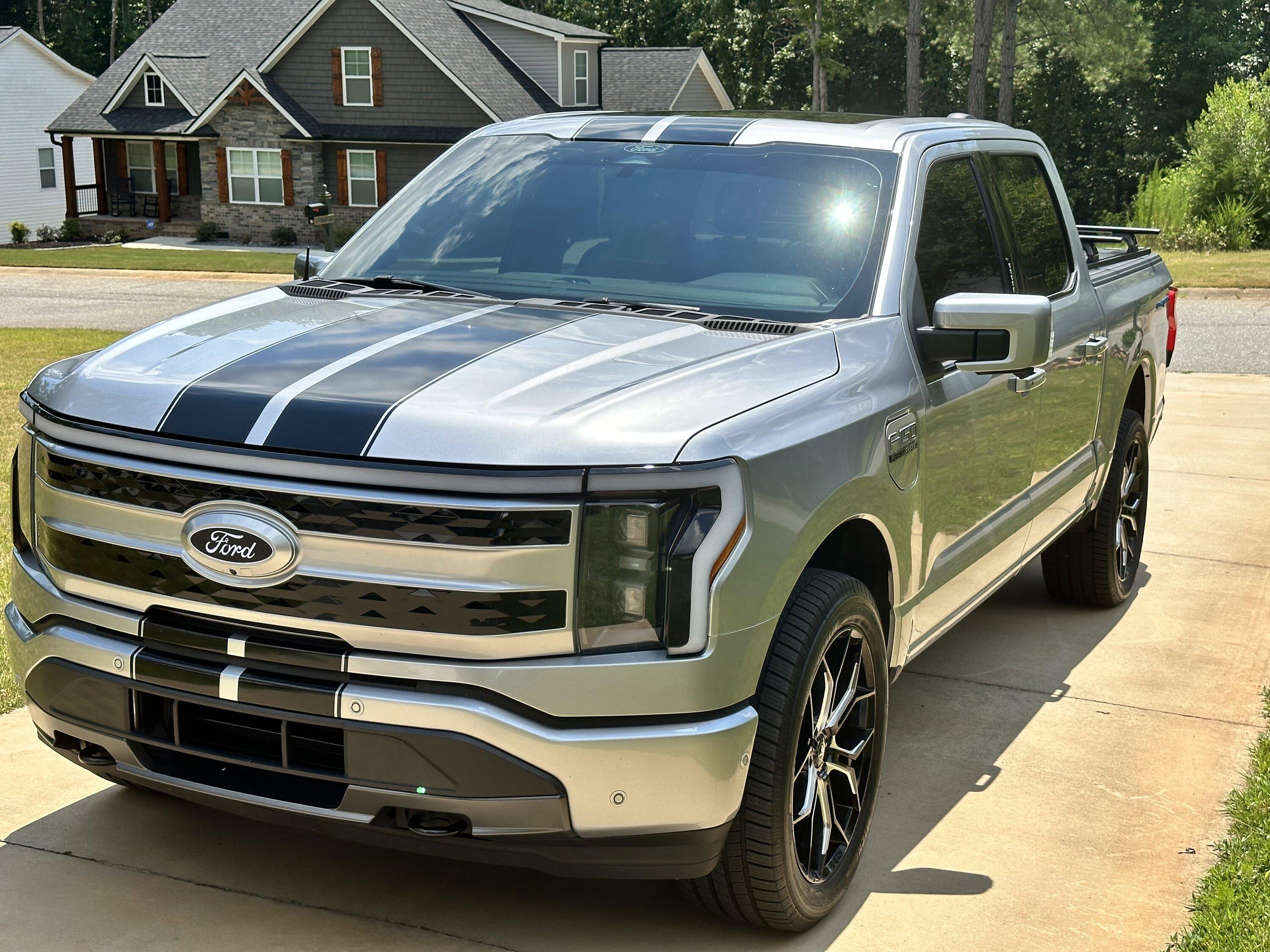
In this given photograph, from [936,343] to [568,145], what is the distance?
58.7 inches

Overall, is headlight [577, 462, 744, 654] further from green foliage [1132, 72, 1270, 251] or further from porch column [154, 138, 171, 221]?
porch column [154, 138, 171, 221]

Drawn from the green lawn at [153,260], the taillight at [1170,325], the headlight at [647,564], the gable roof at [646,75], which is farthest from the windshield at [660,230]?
the gable roof at [646,75]

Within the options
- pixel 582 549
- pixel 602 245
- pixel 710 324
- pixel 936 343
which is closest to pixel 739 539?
pixel 582 549

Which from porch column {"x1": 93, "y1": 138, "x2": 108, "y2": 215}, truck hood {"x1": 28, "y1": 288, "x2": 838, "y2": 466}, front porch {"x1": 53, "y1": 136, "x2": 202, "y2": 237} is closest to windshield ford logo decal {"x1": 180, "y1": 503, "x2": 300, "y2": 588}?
truck hood {"x1": 28, "y1": 288, "x2": 838, "y2": 466}

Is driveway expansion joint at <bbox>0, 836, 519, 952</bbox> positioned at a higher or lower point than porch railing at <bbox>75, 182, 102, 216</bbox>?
higher

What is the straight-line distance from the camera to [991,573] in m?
4.86

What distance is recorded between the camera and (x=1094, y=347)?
5.61 metres

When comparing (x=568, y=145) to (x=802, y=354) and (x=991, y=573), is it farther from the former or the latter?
(x=991, y=573)

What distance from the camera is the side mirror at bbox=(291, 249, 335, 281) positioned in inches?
189

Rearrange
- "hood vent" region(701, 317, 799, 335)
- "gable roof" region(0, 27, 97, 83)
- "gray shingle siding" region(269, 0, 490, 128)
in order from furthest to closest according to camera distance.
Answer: "gable roof" region(0, 27, 97, 83), "gray shingle siding" region(269, 0, 490, 128), "hood vent" region(701, 317, 799, 335)

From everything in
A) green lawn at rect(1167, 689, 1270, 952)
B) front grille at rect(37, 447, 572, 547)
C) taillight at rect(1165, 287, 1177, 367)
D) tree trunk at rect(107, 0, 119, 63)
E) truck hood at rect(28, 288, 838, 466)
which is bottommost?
green lawn at rect(1167, 689, 1270, 952)

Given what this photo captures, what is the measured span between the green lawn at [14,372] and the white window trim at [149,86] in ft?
89.6

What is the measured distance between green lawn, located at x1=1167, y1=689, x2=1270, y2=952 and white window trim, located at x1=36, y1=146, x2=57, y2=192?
5053 centimetres

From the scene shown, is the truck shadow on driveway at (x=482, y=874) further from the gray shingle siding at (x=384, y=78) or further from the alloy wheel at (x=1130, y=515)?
the gray shingle siding at (x=384, y=78)
